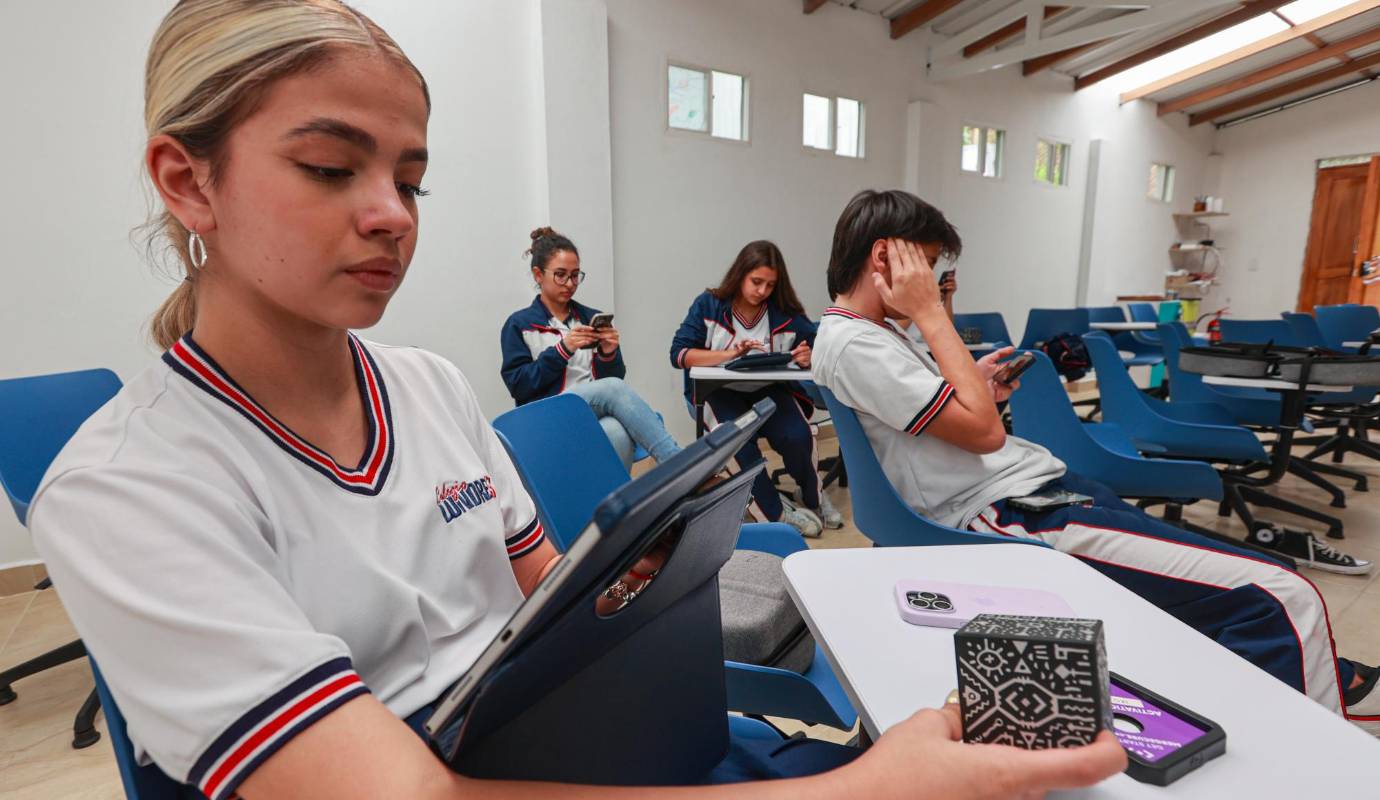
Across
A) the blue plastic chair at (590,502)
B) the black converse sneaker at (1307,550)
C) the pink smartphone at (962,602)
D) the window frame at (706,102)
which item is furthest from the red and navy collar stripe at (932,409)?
the window frame at (706,102)

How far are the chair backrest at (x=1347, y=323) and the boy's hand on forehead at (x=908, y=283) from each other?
204 inches

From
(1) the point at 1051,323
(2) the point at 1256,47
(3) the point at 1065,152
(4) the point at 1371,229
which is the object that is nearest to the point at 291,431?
(1) the point at 1051,323

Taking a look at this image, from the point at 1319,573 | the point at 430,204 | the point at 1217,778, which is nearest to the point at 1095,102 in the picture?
the point at 1319,573

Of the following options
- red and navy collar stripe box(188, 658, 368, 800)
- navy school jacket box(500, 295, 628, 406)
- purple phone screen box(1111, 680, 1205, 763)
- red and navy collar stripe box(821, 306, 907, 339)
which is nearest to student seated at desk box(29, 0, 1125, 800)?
red and navy collar stripe box(188, 658, 368, 800)

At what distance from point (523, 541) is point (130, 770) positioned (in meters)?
0.42

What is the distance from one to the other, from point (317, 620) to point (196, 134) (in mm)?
A: 457

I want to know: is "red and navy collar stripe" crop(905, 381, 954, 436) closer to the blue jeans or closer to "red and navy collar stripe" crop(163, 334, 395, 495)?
"red and navy collar stripe" crop(163, 334, 395, 495)

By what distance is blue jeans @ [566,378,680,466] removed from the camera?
286cm

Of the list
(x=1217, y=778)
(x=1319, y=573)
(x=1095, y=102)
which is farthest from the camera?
(x=1095, y=102)

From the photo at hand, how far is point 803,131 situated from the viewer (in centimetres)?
500

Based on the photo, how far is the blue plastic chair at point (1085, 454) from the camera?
2086 mm

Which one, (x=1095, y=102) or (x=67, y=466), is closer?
(x=67, y=466)

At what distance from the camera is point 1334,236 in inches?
351

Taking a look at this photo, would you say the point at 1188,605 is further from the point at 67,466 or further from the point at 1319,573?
the point at 1319,573
